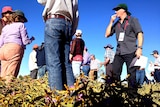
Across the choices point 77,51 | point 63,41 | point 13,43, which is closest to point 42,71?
point 77,51

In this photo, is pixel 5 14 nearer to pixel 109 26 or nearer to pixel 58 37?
pixel 109 26

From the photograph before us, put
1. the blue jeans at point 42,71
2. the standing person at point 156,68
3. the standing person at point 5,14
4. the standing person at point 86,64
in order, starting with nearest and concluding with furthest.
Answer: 1. the standing person at point 5,14
2. the blue jeans at point 42,71
3. the standing person at point 86,64
4. the standing person at point 156,68

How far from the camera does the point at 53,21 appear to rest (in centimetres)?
439

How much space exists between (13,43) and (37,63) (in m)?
7.55

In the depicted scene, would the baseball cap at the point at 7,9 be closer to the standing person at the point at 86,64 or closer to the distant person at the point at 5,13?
the distant person at the point at 5,13

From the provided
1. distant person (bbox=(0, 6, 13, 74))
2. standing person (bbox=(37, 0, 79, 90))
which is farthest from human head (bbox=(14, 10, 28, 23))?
standing person (bbox=(37, 0, 79, 90))

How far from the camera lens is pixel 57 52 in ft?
14.3

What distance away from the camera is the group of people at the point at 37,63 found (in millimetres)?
13734

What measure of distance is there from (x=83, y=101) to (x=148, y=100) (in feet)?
1.03

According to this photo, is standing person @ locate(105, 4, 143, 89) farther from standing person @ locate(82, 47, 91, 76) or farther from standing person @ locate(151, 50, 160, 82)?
standing person @ locate(151, 50, 160, 82)

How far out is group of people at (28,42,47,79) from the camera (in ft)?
45.1

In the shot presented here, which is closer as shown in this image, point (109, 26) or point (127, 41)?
point (127, 41)

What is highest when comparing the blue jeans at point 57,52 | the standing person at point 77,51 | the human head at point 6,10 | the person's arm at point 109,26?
the human head at point 6,10

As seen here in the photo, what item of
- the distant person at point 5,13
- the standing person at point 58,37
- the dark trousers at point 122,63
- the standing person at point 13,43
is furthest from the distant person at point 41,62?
the standing person at point 58,37
